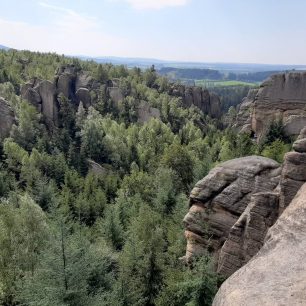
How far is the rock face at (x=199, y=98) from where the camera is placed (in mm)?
165875

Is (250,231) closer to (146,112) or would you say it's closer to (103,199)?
(103,199)

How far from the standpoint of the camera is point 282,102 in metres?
65.7

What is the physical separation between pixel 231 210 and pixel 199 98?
145 meters

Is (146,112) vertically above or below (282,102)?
below

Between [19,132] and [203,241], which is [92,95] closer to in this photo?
[19,132]

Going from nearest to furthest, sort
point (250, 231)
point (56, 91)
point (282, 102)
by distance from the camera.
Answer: point (250, 231)
point (282, 102)
point (56, 91)

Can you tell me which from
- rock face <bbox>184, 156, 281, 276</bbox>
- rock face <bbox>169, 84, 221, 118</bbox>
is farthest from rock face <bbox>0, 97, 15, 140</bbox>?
rock face <bbox>169, 84, 221, 118</bbox>

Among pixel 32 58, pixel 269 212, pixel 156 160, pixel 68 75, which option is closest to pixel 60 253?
pixel 269 212

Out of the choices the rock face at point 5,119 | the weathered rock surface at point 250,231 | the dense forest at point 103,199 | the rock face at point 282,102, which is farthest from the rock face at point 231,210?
the rock face at point 5,119

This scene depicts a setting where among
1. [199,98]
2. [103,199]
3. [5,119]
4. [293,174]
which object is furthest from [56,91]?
[293,174]

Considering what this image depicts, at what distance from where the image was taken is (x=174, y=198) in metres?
57.1

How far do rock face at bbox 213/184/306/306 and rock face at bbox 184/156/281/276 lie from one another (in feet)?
17.1

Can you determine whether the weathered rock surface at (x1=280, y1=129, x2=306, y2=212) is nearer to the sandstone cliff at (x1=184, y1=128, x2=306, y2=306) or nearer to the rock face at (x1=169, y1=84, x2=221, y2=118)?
the sandstone cliff at (x1=184, y1=128, x2=306, y2=306)

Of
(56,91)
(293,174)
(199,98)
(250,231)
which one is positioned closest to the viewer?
(293,174)
